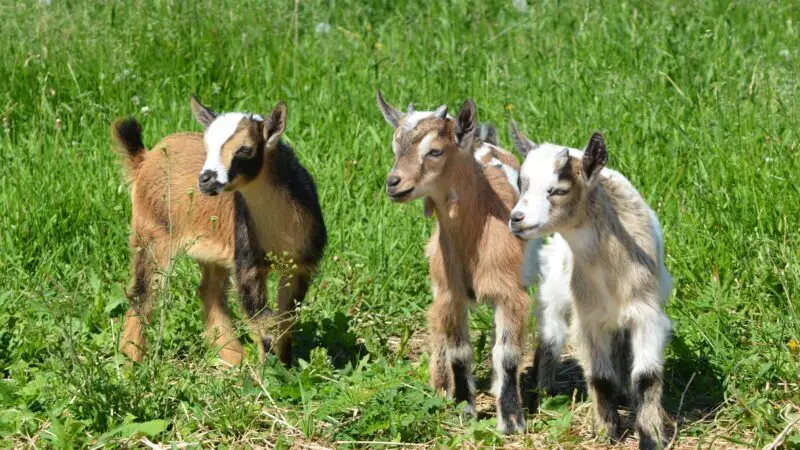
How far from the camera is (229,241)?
20.6 ft

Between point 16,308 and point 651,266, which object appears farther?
point 16,308

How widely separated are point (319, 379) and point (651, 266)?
1.54m

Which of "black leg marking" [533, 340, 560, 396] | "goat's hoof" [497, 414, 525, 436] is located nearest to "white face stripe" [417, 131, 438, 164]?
"black leg marking" [533, 340, 560, 396]

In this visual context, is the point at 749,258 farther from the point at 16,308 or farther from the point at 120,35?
the point at 120,35

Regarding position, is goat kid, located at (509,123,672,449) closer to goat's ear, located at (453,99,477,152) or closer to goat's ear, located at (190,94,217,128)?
goat's ear, located at (453,99,477,152)

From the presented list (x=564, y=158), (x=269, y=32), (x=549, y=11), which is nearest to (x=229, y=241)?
(x=564, y=158)

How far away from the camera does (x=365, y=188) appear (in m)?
7.33

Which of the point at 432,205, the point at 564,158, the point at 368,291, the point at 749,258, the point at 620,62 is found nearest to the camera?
the point at 564,158

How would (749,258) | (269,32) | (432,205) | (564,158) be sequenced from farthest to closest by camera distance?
(269,32)
(749,258)
(432,205)
(564,158)

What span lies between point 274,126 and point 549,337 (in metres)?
1.55

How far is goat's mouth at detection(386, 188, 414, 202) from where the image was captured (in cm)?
533

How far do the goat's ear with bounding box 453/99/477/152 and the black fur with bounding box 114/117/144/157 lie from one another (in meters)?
1.96

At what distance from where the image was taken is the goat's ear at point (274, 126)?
5.92m

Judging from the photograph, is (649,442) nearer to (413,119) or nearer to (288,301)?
(413,119)
